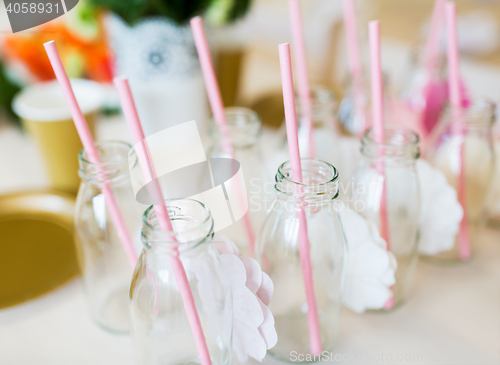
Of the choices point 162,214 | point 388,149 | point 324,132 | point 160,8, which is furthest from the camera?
point 160,8

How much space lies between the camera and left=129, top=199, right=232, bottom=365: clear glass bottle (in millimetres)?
303

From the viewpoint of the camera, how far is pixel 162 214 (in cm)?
28

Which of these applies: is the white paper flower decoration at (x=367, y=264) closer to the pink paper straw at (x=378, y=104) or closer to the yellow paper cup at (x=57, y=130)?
the pink paper straw at (x=378, y=104)

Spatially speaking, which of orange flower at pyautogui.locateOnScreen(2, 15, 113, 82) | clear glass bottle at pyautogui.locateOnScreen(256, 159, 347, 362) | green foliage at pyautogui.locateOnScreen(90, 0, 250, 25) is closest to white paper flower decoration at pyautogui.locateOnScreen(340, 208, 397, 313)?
clear glass bottle at pyautogui.locateOnScreen(256, 159, 347, 362)

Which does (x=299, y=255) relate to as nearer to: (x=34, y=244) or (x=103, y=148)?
(x=103, y=148)

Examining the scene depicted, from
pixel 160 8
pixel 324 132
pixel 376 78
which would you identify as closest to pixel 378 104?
pixel 376 78

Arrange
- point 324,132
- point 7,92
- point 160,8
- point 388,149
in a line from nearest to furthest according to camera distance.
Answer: point 388,149, point 324,132, point 160,8, point 7,92

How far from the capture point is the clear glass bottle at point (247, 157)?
0.45 m

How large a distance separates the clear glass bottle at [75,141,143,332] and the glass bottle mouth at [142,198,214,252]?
0.30 feet

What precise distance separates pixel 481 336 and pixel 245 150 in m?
0.28

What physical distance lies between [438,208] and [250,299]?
241 millimetres

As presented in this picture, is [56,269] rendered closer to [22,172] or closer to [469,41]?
[22,172]

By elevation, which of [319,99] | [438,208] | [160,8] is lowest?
[438,208]

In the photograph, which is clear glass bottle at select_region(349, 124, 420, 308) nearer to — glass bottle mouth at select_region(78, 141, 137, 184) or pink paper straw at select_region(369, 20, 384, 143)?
pink paper straw at select_region(369, 20, 384, 143)
